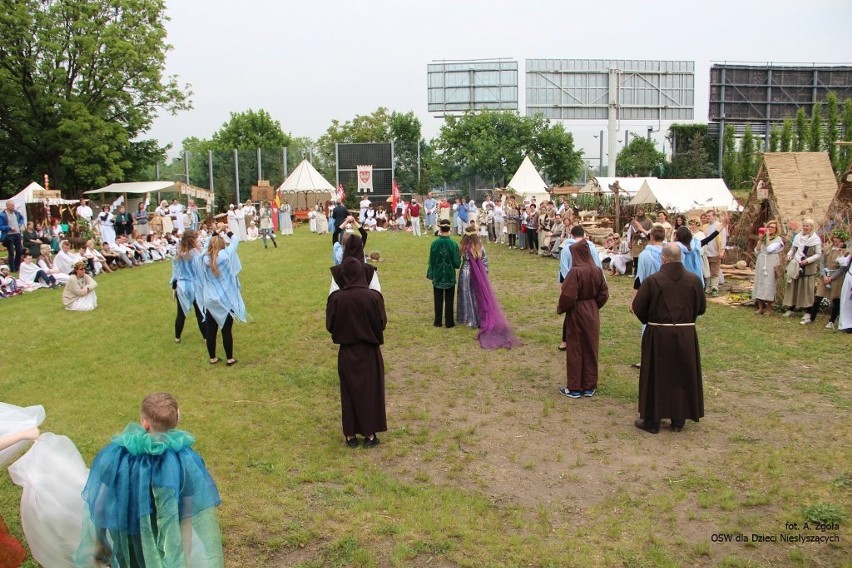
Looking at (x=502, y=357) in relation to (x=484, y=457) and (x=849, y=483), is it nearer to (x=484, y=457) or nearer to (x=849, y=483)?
(x=484, y=457)

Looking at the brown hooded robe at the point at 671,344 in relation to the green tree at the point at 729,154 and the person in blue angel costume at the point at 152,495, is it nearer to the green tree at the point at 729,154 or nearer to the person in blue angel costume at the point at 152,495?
the person in blue angel costume at the point at 152,495

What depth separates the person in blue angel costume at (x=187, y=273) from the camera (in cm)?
943

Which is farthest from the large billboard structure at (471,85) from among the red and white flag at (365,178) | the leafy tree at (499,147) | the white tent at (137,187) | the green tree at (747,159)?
the white tent at (137,187)

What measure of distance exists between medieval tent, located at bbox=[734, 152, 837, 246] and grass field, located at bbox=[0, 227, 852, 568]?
646cm

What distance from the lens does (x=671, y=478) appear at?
5812mm

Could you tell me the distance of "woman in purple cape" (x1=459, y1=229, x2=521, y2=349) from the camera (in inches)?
413

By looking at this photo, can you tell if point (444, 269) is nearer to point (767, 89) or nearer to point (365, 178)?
point (365, 178)

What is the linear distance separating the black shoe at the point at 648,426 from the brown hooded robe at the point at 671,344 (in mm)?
67

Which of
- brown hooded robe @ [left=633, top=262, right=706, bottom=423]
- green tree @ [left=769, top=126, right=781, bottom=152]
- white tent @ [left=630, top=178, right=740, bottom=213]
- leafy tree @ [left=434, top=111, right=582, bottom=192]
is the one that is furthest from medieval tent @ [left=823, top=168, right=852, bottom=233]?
green tree @ [left=769, top=126, right=781, bottom=152]

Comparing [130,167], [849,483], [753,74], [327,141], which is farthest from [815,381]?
[327,141]

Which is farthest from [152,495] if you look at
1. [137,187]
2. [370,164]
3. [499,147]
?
[499,147]

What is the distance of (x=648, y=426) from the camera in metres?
6.88

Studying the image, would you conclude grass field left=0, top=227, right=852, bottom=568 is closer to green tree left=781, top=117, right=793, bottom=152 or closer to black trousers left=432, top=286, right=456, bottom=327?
black trousers left=432, top=286, right=456, bottom=327

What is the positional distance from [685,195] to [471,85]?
22.5 m
